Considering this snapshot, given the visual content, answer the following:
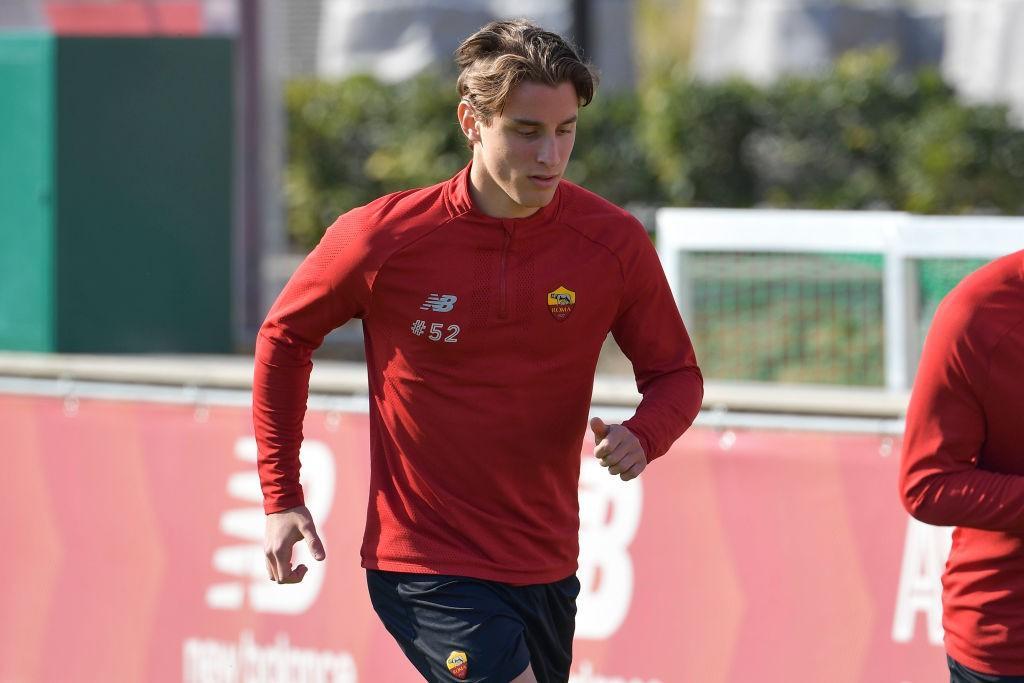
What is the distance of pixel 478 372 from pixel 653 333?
0.40 meters

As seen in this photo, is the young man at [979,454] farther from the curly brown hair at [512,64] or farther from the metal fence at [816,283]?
the metal fence at [816,283]

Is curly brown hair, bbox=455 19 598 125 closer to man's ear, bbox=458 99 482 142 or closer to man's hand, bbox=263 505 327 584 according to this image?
man's ear, bbox=458 99 482 142

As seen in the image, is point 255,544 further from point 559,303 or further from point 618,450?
point 618,450

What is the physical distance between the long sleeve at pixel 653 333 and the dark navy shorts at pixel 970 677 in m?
0.74

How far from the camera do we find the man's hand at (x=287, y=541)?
3.65 metres

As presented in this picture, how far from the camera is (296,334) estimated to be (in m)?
3.69

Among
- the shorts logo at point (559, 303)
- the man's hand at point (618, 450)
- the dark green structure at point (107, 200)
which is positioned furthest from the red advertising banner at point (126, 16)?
the man's hand at point (618, 450)

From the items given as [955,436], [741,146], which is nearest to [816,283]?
[955,436]

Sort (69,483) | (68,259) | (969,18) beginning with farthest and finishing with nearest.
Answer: (969,18), (68,259), (69,483)

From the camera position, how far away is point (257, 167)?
9797 millimetres

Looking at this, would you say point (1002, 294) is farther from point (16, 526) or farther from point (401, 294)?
point (16, 526)

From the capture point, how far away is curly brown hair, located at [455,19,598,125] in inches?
133

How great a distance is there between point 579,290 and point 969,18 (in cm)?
2098

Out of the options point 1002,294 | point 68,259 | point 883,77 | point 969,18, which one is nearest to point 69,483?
point 68,259
